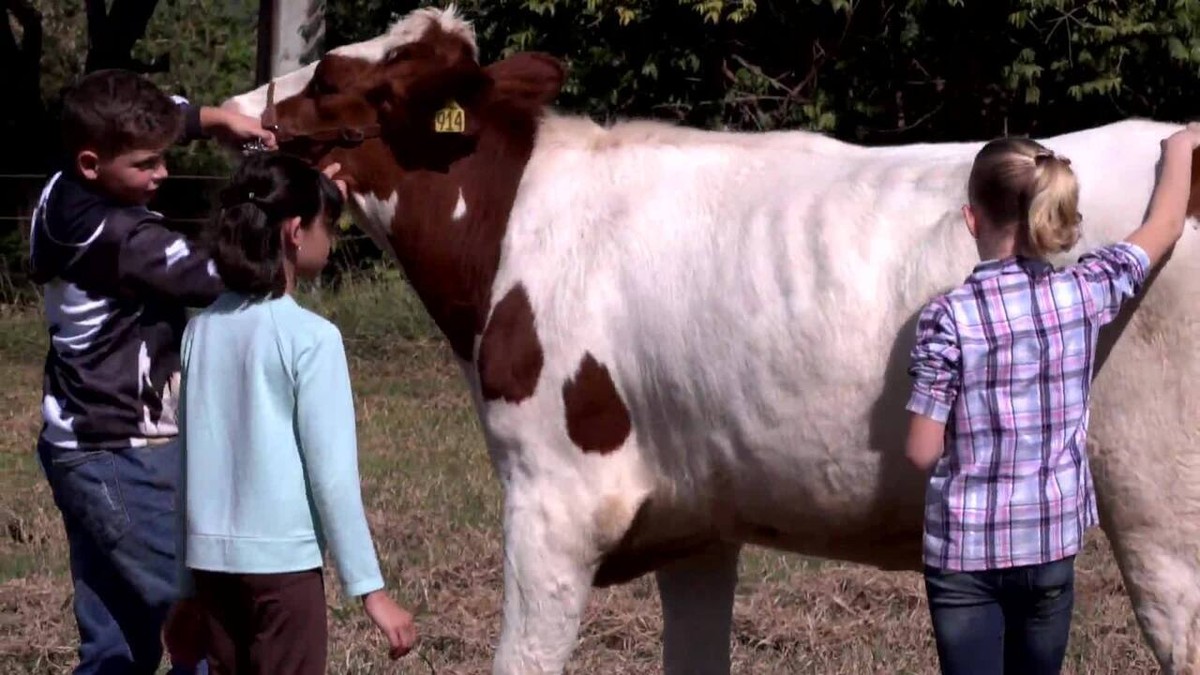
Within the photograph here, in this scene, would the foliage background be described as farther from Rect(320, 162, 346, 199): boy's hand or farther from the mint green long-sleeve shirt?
the mint green long-sleeve shirt

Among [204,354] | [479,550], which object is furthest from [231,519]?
[479,550]

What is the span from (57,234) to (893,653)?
2.91m

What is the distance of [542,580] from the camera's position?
179 inches

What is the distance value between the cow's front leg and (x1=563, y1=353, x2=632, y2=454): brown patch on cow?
0.54ft

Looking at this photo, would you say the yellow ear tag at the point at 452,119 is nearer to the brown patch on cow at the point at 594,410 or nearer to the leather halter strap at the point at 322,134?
the leather halter strap at the point at 322,134

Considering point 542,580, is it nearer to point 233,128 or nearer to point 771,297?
point 771,297

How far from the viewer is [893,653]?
567cm

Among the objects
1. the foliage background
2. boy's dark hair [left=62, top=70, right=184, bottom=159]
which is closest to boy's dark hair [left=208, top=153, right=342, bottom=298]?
boy's dark hair [left=62, top=70, right=184, bottom=159]

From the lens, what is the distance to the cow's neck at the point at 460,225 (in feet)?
16.1

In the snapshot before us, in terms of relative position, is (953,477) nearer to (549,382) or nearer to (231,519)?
(549,382)

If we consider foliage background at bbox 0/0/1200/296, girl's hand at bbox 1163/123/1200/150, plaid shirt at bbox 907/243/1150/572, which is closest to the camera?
plaid shirt at bbox 907/243/1150/572

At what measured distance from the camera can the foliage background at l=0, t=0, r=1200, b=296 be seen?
12.4 m

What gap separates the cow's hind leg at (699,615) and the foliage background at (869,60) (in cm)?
784

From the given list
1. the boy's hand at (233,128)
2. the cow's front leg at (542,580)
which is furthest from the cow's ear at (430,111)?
the cow's front leg at (542,580)
